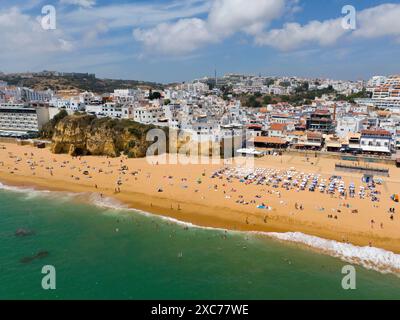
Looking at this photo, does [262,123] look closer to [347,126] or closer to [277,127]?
[277,127]

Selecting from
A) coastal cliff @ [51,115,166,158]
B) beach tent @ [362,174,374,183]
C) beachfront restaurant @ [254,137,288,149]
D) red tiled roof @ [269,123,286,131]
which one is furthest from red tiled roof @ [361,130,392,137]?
coastal cliff @ [51,115,166,158]

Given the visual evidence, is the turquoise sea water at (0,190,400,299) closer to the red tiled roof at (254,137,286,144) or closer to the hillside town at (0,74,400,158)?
the hillside town at (0,74,400,158)

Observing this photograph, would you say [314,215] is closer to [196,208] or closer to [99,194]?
[196,208]

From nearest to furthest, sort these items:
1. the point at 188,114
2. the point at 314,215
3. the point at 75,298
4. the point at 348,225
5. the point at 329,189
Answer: the point at 75,298 < the point at 348,225 < the point at 314,215 < the point at 329,189 < the point at 188,114

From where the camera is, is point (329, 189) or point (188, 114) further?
point (188, 114)

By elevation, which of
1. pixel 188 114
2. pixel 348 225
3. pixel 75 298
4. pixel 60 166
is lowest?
pixel 75 298

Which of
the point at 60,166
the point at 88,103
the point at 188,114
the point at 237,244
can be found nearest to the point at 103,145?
the point at 60,166

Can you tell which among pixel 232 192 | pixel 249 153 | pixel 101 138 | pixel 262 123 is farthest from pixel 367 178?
pixel 101 138
